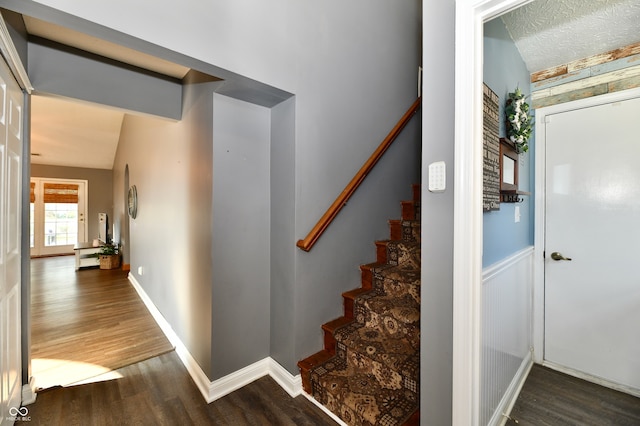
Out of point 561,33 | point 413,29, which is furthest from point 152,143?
point 561,33

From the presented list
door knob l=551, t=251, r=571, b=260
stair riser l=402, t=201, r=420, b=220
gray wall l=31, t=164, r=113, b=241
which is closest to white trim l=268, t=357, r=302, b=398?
stair riser l=402, t=201, r=420, b=220

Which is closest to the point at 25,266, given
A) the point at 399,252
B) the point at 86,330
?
the point at 86,330

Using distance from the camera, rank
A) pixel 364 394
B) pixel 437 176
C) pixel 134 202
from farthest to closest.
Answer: pixel 134 202 < pixel 364 394 < pixel 437 176

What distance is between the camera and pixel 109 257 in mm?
5344

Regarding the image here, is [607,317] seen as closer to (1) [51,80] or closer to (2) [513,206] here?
(2) [513,206]

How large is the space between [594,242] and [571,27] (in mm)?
1525

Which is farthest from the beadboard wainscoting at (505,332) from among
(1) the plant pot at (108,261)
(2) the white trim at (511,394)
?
(1) the plant pot at (108,261)

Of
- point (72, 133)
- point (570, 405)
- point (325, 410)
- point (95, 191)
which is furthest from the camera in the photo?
point (95, 191)

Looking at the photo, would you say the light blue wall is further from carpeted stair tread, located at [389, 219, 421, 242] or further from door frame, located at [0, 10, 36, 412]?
door frame, located at [0, 10, 36, 412]

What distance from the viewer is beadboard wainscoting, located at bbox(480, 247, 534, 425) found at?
1.37 meters

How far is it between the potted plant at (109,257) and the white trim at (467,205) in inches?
253

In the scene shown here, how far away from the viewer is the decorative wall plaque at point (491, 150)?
4.37 feet

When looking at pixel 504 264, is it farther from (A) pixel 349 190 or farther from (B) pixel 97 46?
(B) pixel 97 46

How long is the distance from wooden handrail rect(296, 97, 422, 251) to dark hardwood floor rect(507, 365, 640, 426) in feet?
5.46
